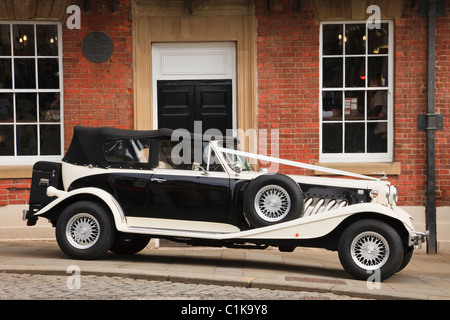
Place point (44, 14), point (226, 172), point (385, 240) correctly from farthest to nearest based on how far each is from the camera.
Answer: point (44, 14) → point (226, 172) → point (385, 240)

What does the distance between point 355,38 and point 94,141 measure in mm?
5052

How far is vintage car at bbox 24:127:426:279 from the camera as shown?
795cm

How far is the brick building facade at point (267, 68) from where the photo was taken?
37.4 feet

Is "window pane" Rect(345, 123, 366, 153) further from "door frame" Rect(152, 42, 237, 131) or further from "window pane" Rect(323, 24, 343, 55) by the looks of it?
"door frame" Rect(152, 42, 237, 131)

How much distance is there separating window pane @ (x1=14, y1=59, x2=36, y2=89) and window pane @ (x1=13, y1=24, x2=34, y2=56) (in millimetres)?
165

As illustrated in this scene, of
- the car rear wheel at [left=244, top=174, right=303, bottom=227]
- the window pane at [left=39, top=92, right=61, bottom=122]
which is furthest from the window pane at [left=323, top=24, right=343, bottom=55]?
the window pane at [left=39, top=92, right=61, bottom=122]

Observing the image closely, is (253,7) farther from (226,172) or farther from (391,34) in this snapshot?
(226,172)

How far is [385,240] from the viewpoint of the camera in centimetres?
780

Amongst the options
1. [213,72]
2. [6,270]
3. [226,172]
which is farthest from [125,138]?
[213,72]

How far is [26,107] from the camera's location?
11.6 metres

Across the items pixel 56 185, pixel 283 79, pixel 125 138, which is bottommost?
pixel 56 185

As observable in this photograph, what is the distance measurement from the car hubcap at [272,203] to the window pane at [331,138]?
3.70 metres

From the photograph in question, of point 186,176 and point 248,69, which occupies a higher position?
point 248,69

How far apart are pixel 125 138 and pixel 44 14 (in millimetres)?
3564
